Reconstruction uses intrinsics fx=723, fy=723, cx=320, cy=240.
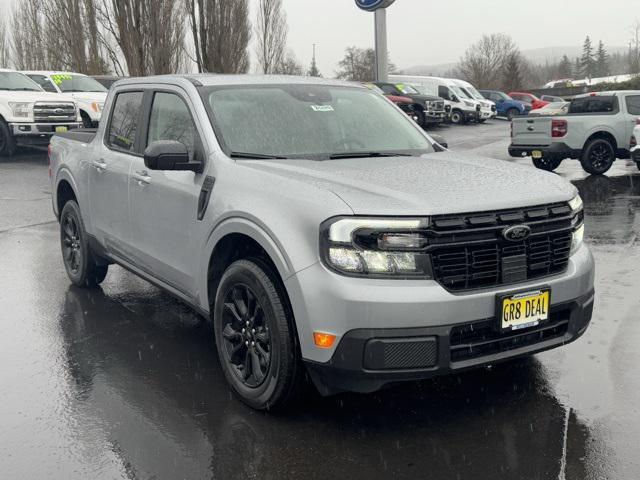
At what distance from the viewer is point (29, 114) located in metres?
17.5

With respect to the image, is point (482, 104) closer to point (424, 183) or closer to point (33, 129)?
point (33, 129)

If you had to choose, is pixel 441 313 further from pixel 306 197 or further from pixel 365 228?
pixel 306 197

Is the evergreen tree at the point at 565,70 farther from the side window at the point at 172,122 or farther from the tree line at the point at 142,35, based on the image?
the side window at the point at 172,122

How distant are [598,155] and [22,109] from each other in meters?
13.2

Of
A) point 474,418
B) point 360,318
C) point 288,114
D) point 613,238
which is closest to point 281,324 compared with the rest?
point 360,318

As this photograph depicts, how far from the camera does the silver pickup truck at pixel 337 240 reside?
3248mm

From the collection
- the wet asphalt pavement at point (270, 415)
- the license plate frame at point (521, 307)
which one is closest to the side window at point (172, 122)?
the wet asphalt pavement at point (270, 415)

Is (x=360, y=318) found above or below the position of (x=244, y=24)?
below

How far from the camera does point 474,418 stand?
370cm

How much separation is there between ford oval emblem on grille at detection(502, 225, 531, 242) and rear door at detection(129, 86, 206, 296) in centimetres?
175

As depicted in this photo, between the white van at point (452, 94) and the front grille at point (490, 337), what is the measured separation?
30.2m

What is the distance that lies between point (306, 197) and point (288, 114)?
128 centimetres

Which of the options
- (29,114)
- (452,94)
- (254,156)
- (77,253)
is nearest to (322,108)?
(254,156)

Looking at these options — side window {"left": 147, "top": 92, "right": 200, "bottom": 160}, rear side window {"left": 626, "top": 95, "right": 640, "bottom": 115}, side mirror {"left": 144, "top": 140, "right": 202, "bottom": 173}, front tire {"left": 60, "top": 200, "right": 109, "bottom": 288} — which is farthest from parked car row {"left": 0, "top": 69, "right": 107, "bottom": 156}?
side mirror {"left": 144, "top": 140, "right": 202, "bottom": 173}
